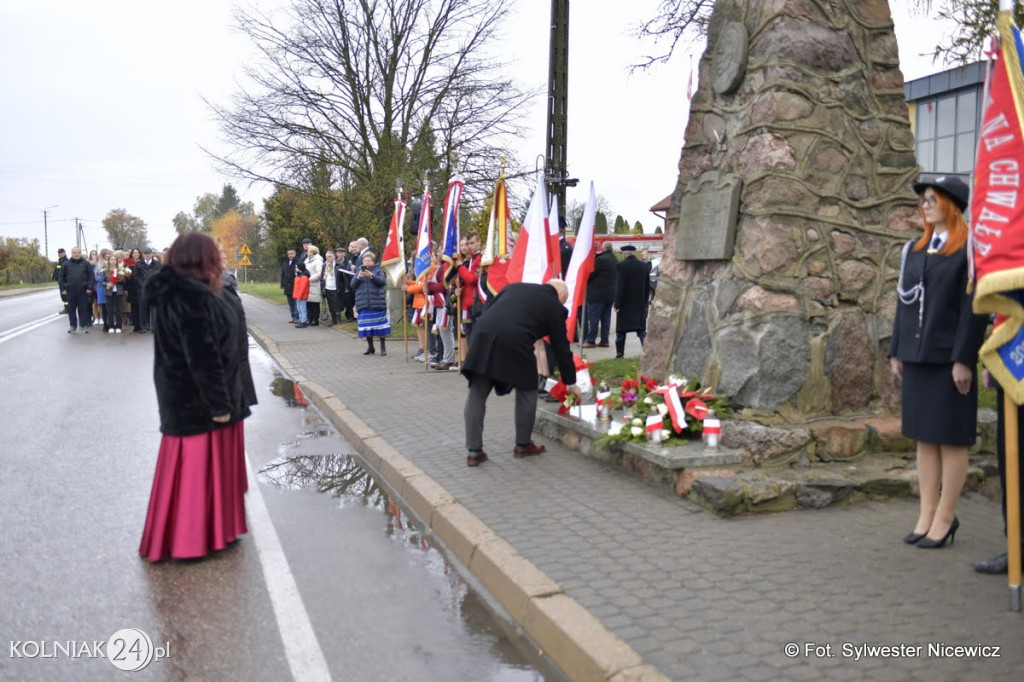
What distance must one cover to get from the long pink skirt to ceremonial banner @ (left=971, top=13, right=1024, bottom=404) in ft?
14.2

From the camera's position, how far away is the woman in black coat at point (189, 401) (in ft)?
17.5

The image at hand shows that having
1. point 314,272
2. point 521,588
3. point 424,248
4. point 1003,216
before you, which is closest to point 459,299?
point 424,248

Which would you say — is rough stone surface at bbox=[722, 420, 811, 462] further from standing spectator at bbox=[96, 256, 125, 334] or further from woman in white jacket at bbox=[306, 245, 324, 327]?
standing spectator at bbox=[96, 256, 125, 334]

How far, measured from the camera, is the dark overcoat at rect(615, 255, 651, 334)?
1512 centimetres

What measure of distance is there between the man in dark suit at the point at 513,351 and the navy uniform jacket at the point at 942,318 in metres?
2.99

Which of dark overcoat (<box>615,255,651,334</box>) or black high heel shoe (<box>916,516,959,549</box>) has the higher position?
dark overcoat (<box>615,255,651,334</box>)

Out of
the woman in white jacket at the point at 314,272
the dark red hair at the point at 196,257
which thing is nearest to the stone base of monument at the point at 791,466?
the dark red hair at the point at 196,257

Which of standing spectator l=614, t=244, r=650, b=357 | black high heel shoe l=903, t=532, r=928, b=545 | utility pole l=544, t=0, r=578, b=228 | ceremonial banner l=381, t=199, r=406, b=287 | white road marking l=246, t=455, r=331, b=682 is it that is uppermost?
utility pole l=544, t=0, r=578, b=228

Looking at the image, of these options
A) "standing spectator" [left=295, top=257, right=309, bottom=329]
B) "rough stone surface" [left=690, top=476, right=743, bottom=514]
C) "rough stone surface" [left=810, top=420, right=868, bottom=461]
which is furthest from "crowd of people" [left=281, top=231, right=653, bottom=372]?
"rough stone surface" [left=690, top=476, right=743, bottom=514]

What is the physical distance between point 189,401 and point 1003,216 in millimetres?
4523

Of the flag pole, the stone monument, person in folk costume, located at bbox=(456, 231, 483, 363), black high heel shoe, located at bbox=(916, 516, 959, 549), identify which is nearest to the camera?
the flag pole

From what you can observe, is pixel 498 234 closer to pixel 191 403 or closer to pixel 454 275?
pixel 454 275

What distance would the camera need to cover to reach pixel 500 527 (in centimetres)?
573

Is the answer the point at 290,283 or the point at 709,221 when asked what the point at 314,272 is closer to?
the point at 290,283
